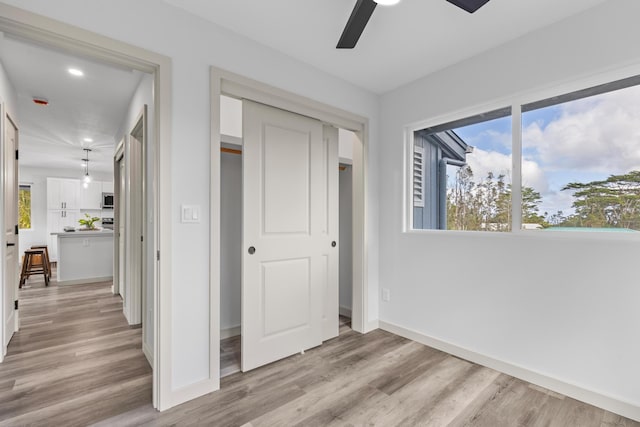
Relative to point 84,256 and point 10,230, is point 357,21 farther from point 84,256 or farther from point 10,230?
point 84,256

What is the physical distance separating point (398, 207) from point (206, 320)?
201cm

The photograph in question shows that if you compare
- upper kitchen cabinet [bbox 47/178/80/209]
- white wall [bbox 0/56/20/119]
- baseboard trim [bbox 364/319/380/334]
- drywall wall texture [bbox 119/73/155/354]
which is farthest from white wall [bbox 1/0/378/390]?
upper kitchen cabinet [bbox 47/178/80/209]

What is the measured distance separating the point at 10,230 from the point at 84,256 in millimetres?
2845

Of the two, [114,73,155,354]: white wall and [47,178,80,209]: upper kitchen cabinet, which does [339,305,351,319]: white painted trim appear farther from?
[47,178,80,209]: upper kitchen cabinet

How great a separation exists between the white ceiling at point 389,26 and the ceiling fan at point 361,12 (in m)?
0.34

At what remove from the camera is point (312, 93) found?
8.87 feet

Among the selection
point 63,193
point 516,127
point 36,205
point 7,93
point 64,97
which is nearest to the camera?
point 516,127

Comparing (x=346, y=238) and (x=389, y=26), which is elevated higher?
(x=389, y=26)

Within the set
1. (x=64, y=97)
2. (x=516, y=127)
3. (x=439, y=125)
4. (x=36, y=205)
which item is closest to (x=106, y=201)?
(x=36, y=205)

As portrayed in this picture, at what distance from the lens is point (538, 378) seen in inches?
84.5

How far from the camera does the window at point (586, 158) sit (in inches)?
74.6

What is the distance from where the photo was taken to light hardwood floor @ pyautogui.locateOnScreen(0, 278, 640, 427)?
5.88 ft

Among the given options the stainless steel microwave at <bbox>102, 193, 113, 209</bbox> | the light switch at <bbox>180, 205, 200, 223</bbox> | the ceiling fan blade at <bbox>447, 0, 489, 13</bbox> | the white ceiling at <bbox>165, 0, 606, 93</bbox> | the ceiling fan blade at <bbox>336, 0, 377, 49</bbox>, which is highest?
the white ceiling at <bbox>165, 0, 606, 93</bbox>

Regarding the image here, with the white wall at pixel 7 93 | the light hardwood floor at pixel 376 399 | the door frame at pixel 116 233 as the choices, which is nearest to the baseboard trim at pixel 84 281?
the door frame at pixel 116 233
